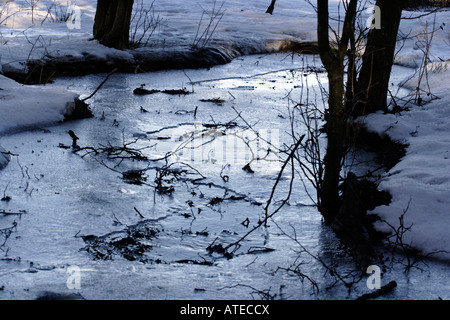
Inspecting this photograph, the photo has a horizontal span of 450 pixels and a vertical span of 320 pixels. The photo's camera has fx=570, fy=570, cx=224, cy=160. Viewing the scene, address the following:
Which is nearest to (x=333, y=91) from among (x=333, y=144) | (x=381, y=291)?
(x=333, y=144)

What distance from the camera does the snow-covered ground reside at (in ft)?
11.9

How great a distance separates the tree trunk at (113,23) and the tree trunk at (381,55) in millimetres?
4566

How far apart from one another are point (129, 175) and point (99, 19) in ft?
18.7

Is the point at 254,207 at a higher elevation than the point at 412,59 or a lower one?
lower

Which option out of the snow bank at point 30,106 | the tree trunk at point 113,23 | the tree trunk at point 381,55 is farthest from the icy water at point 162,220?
the tree trunk at point 113,23

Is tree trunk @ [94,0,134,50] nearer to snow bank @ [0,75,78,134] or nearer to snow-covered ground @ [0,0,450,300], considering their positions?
snow-covered ground @ [0,0,450,300]

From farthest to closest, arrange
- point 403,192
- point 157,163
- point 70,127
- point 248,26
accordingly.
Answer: point 248,26 < point 70,127 < point 157,163 < point 403,192

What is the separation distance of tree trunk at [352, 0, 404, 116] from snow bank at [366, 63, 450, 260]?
23cm

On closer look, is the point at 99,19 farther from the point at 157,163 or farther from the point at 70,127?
the point at 157,163

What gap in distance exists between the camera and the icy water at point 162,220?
2902 mm

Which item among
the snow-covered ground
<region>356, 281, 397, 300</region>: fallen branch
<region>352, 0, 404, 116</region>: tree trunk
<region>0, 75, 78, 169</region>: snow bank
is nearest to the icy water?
<region>356, 281, 397, 300</region>: fallen branch

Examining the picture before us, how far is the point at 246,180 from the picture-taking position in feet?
14.6

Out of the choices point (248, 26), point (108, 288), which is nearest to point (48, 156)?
point (108, 288)
